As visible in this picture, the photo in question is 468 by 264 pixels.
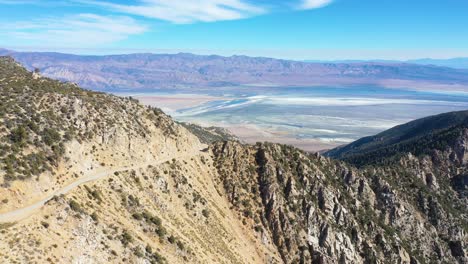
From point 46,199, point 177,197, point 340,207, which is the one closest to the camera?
point 46,199

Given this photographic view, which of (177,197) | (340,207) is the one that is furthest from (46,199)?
(340,207)

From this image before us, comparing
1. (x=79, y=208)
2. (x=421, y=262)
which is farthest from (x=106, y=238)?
(x=421, y=262)

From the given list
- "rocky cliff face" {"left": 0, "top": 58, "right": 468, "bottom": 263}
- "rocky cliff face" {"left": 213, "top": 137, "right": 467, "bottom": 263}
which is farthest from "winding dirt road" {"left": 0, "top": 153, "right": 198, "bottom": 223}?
"rocky cliff face" {"left": 213, "top": 137, "right": 467, "bottom": 263}

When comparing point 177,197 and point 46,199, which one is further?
point 177,197

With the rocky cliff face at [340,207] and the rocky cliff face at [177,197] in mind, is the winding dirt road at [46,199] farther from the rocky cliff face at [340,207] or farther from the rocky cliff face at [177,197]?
the rocky cliff face at [340,207]

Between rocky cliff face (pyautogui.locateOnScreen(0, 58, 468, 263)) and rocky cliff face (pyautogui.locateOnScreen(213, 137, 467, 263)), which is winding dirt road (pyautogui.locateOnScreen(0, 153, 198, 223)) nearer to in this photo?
rocky cliff face (pyautogui.locateOnScreen(0, 58, 468, 263))

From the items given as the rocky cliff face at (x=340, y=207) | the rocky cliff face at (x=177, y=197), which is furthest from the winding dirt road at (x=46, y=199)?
the rocky cliff face at (x=340, y=207)

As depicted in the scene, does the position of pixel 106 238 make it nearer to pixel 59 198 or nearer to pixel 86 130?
pixel 59 198

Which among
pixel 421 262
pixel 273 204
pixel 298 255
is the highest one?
pixel 273 204

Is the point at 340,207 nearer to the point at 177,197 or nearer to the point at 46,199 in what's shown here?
the point at 177,197
